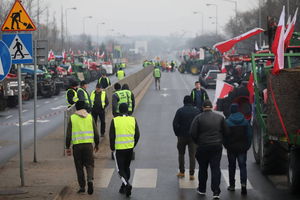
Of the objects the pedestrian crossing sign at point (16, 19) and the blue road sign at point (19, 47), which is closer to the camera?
the pedestrian crossing sign at point (16, 19)

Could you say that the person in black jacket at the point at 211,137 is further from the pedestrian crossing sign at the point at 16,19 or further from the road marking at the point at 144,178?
the pedestrian crossing sign at the point at 16,19

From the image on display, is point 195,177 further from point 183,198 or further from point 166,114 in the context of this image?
point 166,114

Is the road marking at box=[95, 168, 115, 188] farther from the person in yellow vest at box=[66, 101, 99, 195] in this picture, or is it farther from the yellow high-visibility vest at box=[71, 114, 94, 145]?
the yellow high-visibility vest at box=[71, 114, 94, 145]

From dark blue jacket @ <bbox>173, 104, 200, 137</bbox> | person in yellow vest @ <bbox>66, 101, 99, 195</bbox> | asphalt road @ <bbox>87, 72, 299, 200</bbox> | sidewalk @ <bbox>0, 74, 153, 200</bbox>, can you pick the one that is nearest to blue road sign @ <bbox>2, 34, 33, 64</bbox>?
person in yellow vest @ <bbox>66, 101, 99, 195</bbox>

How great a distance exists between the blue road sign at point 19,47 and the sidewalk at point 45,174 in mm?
2325

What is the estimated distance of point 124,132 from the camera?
1278 centimetres

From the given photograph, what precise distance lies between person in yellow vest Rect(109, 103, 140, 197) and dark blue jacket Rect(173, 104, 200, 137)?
5.15 ft

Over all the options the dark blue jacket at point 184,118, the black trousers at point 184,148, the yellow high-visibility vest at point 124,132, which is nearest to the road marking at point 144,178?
the black trousers at point 184,148

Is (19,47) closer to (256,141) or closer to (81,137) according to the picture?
(81,137)

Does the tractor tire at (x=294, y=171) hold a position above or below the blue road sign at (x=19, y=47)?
below

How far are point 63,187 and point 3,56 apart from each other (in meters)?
2.99

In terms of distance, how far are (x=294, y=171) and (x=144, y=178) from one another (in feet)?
11.5

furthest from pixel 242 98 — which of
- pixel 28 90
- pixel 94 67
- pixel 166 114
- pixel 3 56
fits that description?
pixel 94 67

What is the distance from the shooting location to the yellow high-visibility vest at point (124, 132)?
41.9 ft
